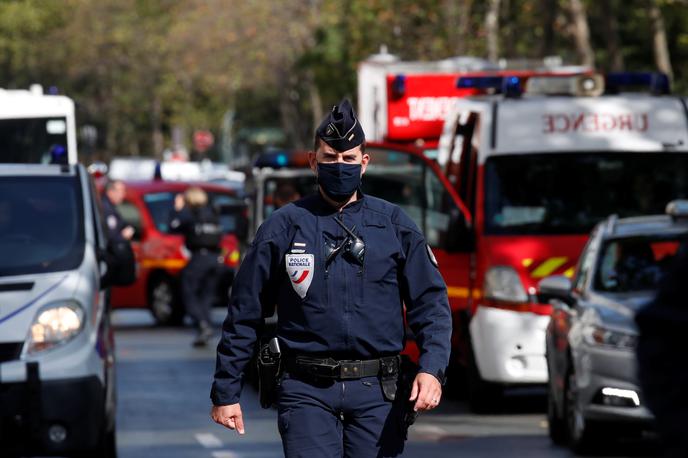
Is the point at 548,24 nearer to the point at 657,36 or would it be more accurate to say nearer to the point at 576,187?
the point at 657,36

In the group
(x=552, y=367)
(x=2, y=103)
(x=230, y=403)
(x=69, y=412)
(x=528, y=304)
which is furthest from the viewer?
(x=2, y=103)

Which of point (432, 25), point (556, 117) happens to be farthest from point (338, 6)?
point (556, 117)

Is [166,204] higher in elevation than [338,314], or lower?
lower

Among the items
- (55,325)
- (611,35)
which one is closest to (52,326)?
(55,325)

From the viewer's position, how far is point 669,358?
281 centimetres

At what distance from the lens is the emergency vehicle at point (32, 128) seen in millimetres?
17234

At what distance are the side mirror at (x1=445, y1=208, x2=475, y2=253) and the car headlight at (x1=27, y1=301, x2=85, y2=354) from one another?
4.26 metres

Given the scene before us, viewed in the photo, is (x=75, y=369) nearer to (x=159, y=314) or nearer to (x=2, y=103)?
(x=2, y=103)

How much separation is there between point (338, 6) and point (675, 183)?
32.8 m

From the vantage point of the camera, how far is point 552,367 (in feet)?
38.7

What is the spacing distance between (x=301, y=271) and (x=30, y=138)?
38.8 ft

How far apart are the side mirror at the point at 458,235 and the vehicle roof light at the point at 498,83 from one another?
136 centimetres

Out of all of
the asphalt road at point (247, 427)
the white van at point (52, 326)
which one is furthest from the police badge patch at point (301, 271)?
the asphalt road at point (247, 427)

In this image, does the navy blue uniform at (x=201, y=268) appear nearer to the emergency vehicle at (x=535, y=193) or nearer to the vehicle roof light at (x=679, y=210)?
the emergency vehicle at (x=535, y=193)
